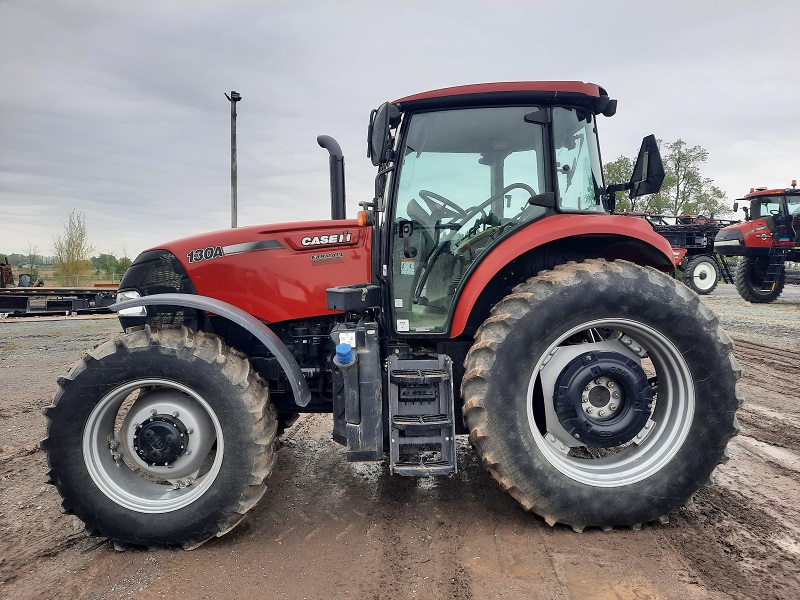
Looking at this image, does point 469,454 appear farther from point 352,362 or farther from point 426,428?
point 352,362

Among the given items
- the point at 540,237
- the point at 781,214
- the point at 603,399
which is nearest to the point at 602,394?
the point at 603,399

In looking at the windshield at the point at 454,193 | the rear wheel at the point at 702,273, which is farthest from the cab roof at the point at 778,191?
the windshield at the point at 454,193

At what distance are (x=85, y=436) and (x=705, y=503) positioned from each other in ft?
11.7

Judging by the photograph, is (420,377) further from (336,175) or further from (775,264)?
(775,264)

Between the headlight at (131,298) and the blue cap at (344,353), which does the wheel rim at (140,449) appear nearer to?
the headlight at (131,298)

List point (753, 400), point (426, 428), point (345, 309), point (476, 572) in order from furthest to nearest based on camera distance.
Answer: point (753, 400), point (345, 309), point (426, 428), point (476, 572)

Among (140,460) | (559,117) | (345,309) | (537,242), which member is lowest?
(140,460)

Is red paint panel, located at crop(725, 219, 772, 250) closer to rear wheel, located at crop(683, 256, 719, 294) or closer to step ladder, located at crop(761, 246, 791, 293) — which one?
step ladder, located at crop(761, 246, 791, 293)

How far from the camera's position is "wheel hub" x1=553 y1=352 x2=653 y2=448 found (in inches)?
111

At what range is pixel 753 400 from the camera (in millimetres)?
5434

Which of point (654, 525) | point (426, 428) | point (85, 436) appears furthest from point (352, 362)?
point (654, 525)

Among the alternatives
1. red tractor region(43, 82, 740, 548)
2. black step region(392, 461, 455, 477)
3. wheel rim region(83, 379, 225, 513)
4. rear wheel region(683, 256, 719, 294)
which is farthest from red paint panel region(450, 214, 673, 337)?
rear wheel region(683, 256, 719, 294)

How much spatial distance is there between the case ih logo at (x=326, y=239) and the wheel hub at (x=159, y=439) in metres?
1.31

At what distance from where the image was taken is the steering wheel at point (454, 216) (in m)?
3.08
